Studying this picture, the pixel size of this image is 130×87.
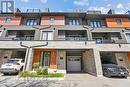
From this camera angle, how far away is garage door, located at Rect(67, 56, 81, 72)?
713 inches

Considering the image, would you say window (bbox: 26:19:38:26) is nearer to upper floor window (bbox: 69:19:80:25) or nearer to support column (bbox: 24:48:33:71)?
upper floor window (bbox: 69:19:80:25)

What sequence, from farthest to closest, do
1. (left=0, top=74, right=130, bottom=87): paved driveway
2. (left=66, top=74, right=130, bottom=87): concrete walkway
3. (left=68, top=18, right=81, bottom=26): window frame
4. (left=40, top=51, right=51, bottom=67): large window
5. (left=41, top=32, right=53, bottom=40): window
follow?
(left=68, top=18, right=81, bottom=26): window frame, (left=41, top=32, right=53, bottom=40): window, (left=40, top=51, right=51, bottom=67): large window, (left=66, top=74, right=130, bottom=87): concrete walkway, (left=0, top=74, right=130, bottom=87): paved driveway

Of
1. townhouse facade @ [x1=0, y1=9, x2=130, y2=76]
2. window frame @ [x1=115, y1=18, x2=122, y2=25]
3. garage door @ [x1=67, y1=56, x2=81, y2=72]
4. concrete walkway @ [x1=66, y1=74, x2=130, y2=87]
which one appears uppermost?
window frame @ [x1=115, y1=18, x2=122, y2=25]

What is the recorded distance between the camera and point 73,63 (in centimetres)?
1845

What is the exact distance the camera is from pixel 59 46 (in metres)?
14.9

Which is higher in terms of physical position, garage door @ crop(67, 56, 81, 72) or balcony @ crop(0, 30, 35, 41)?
balcony @ crop(0, 30, 35, 41)

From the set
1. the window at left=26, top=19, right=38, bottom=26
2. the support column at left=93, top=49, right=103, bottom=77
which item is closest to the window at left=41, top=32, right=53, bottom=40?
the window at left=26, top=19, right=38, bottom=26

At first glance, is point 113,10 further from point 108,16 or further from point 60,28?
point 60,28

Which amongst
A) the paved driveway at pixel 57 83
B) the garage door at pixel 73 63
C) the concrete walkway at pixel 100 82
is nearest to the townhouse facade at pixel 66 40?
the garage door at pixel 73 63

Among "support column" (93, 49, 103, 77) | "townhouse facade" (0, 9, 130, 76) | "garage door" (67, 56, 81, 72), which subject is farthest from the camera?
"garage door" (67, 56, 81, 72)

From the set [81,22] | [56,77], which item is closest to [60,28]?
[81,22]

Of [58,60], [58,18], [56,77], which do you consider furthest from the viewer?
[58,18]

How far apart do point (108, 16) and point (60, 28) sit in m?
9.60

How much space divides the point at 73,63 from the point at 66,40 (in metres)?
4.88
